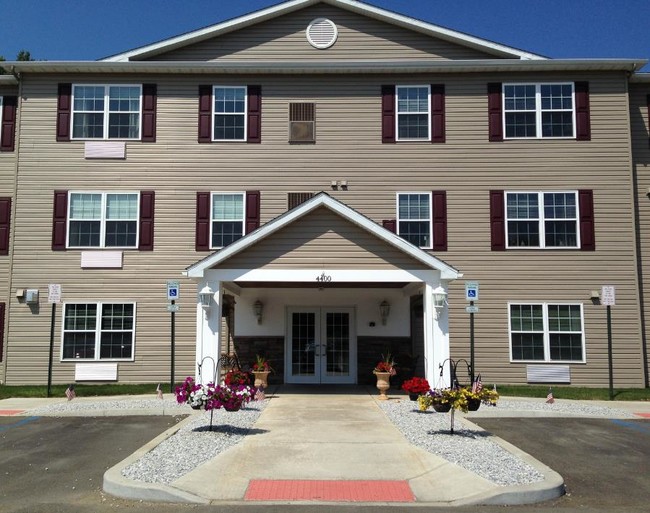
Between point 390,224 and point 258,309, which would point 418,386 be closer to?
point 390,224

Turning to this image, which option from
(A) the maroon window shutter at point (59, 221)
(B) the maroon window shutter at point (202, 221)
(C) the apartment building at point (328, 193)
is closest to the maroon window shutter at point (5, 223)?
(C) the apartment building at point (328, 193)

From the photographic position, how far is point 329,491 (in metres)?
6.88

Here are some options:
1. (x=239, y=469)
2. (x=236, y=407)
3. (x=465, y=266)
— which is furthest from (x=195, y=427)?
(x=465, y=266)

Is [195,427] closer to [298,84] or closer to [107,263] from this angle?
[107,263]

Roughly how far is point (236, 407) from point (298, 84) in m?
11.0

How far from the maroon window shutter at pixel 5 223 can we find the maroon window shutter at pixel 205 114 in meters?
5.93

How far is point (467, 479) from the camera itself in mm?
7148

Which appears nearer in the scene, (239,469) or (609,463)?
(239,469)

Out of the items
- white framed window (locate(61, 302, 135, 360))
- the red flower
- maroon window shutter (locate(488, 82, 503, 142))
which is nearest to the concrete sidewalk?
the red flower

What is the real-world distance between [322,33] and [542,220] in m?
8.52

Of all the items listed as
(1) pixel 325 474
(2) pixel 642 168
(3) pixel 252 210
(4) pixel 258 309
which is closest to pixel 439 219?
(3) pixel 252 210

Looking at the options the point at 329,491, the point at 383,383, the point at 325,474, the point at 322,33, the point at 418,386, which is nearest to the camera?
the point at 329,491

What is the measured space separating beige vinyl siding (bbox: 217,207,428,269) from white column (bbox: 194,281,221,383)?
0.76m

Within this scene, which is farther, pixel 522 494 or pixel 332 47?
pixel 332 47
